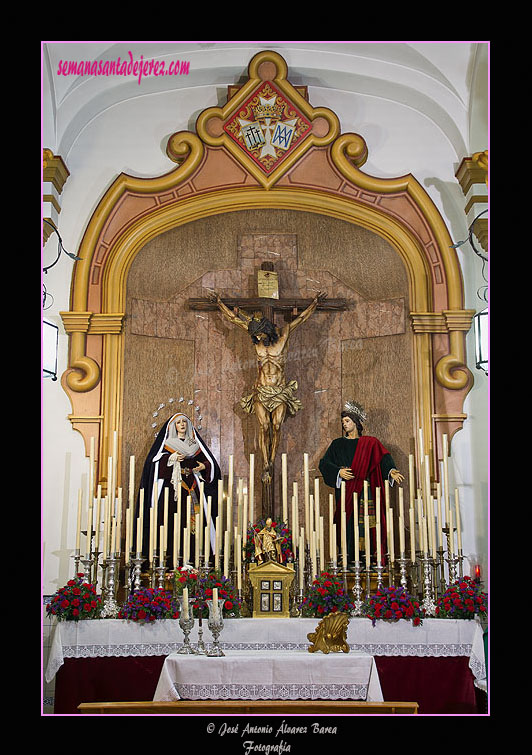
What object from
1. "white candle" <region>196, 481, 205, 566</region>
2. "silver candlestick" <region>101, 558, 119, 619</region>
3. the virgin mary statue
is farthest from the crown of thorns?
"silver candlestick" <region>101, 558, 119, 619</region>

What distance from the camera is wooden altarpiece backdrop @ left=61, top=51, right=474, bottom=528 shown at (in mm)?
7344

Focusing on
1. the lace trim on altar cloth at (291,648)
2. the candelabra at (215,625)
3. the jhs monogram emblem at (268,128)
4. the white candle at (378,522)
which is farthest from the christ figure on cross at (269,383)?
the candelabra at (215,625)

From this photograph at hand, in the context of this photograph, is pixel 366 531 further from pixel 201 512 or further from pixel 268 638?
pixel 201 512

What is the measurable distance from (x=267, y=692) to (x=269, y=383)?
8.99ft

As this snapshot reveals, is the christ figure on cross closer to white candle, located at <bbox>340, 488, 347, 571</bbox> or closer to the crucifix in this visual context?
the crucifix

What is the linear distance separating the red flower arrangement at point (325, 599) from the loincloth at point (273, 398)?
5.25 ft

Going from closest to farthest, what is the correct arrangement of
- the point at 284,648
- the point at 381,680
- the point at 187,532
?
1. the point at 381,680
2. the point at 284,648
3. the point at 187,532

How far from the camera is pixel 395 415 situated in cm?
740

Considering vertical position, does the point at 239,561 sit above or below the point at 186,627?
above

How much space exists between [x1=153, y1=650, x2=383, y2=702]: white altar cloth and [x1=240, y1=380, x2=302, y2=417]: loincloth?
95.9 inches

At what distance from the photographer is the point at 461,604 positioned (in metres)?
5.87

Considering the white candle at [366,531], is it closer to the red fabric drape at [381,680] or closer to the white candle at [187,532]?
the red fabric drape at [381,680]

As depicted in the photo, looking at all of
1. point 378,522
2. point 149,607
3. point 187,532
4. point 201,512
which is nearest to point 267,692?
point 149,607

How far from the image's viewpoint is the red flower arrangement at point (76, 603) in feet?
19.0
